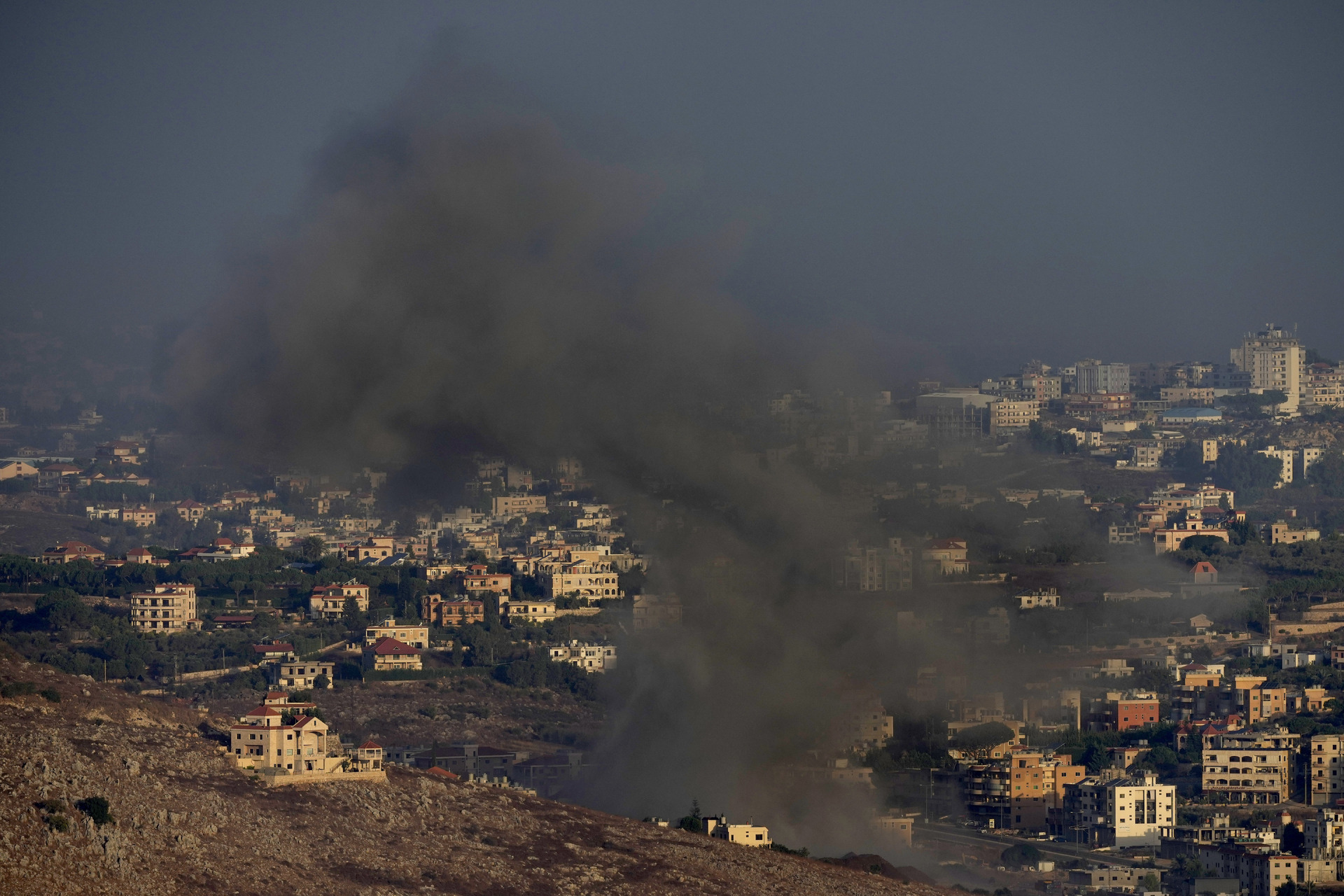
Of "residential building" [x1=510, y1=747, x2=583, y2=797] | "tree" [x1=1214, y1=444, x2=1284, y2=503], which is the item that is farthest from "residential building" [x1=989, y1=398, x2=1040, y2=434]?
"residential building" [x1=510, y1=747, x2=583, y2=797]

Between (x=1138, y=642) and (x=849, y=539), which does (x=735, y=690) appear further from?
(x=1138, y=642)

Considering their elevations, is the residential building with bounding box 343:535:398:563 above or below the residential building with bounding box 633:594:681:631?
above

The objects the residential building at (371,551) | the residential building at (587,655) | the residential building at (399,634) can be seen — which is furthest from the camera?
the residential building at (371,551)

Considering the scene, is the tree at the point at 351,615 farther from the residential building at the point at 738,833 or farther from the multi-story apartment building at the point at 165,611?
the residential building at the point at 738,833

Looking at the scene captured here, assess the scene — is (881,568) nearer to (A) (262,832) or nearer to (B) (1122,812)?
(B) (1122,812)

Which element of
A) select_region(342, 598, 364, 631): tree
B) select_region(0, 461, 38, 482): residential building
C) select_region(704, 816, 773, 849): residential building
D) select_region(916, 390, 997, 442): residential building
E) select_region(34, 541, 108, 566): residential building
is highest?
select_region(916, 390, 997, 442): residential building

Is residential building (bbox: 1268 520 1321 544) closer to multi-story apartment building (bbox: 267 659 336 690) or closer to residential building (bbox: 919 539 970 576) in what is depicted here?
residential building (bbox: 919 539 970 576)

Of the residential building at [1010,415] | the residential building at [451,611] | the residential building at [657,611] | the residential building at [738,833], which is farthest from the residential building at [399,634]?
the residential building at [1010,415]
